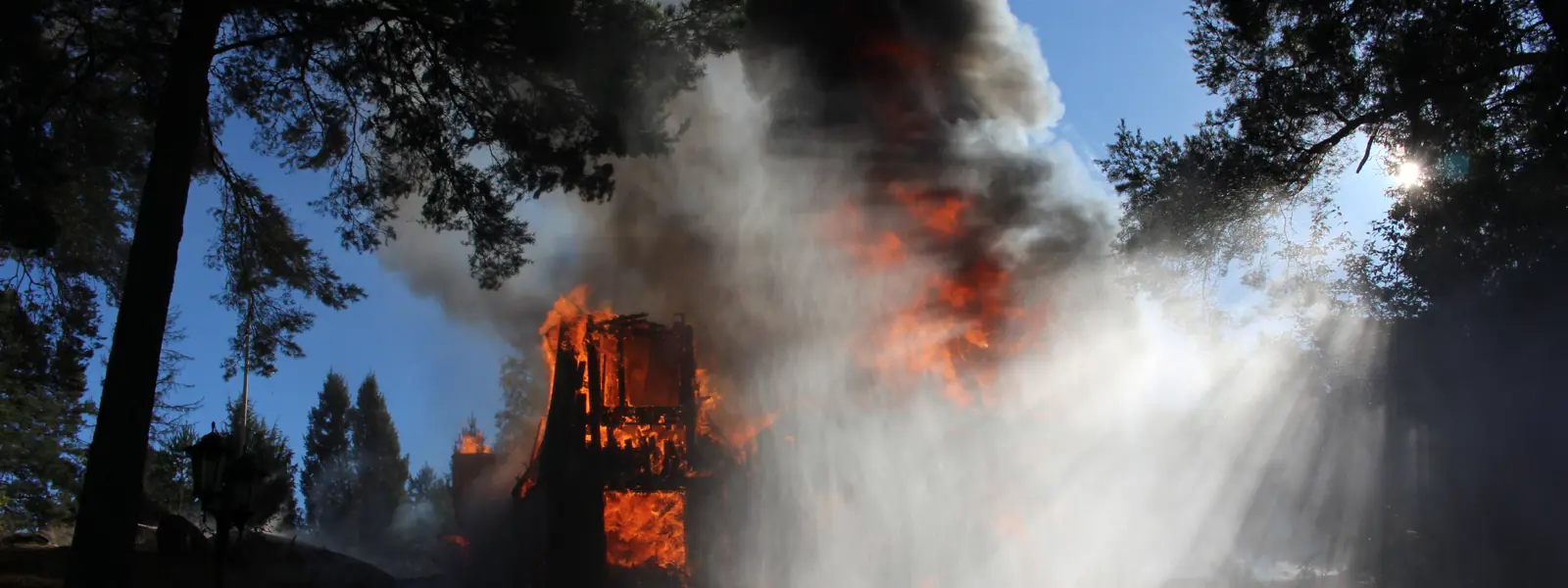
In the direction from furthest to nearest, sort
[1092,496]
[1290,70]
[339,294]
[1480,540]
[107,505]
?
[1092,496] → [1480,540] → [339,294] → [1290,70] → [107,505]

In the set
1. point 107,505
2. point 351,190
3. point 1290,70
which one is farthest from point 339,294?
point 1290,70

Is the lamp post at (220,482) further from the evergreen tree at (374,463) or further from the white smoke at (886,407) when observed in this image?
the evergreen tree at (374,463)

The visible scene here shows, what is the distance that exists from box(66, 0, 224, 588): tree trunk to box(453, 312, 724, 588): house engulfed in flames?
14.0 meters

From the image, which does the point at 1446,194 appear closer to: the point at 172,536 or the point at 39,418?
the point at 172,536

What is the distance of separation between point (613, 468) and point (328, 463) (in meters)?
52.3

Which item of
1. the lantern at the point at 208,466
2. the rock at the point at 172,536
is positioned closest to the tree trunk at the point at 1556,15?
the lantern at the point at 208,466

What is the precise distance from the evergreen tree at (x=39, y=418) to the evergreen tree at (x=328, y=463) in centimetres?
4553

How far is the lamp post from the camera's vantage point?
37.0 ft

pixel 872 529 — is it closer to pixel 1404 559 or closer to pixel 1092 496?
pixel 1092 496

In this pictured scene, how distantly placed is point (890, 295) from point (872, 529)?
23.0 ft

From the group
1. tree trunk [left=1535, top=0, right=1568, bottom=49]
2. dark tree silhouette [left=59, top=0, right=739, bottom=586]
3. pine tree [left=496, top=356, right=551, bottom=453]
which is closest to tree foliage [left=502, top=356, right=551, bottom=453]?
pine tree [left=496, top=356, right=551, bottom=453]

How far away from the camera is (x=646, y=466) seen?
24.5 meters

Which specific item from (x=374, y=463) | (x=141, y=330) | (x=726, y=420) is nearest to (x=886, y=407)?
(x=726, y=420)

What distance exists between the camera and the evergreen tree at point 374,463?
214ft
